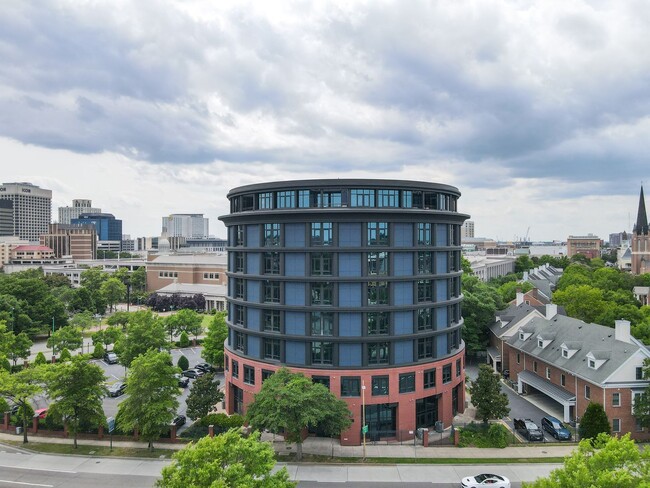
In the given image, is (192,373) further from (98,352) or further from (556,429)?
(556,429)

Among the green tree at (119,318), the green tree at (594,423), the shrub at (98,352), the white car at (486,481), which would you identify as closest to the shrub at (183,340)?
the green tree at (119,318)

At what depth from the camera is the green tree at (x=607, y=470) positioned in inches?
790

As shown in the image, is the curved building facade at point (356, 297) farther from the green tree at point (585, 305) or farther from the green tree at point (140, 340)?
the green tree at point (585, 305)

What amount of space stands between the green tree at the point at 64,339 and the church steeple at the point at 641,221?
18485 centimetres

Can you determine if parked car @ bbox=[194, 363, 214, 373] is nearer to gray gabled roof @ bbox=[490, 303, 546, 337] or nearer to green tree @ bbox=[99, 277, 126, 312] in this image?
gray gabled roof @ bbox=[490, 303, 546, 337]

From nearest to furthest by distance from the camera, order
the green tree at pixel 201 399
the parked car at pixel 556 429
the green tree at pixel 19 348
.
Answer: the parked car at pixel 556 429
the green tree at pixel 201 399
the green tree at pixel 19 348

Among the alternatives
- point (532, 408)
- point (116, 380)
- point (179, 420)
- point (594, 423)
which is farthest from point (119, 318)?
point (594, 423)

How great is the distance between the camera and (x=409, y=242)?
151ft

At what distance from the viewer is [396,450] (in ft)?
133

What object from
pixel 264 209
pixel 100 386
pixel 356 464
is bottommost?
pixel 356 464

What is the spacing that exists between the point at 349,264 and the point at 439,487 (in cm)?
2034

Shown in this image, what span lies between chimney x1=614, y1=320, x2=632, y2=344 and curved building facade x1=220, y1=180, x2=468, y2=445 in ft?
57.1

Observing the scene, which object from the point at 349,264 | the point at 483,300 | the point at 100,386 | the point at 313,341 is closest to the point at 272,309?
the point at 313,341

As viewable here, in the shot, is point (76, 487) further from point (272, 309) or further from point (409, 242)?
point (409, 242)
